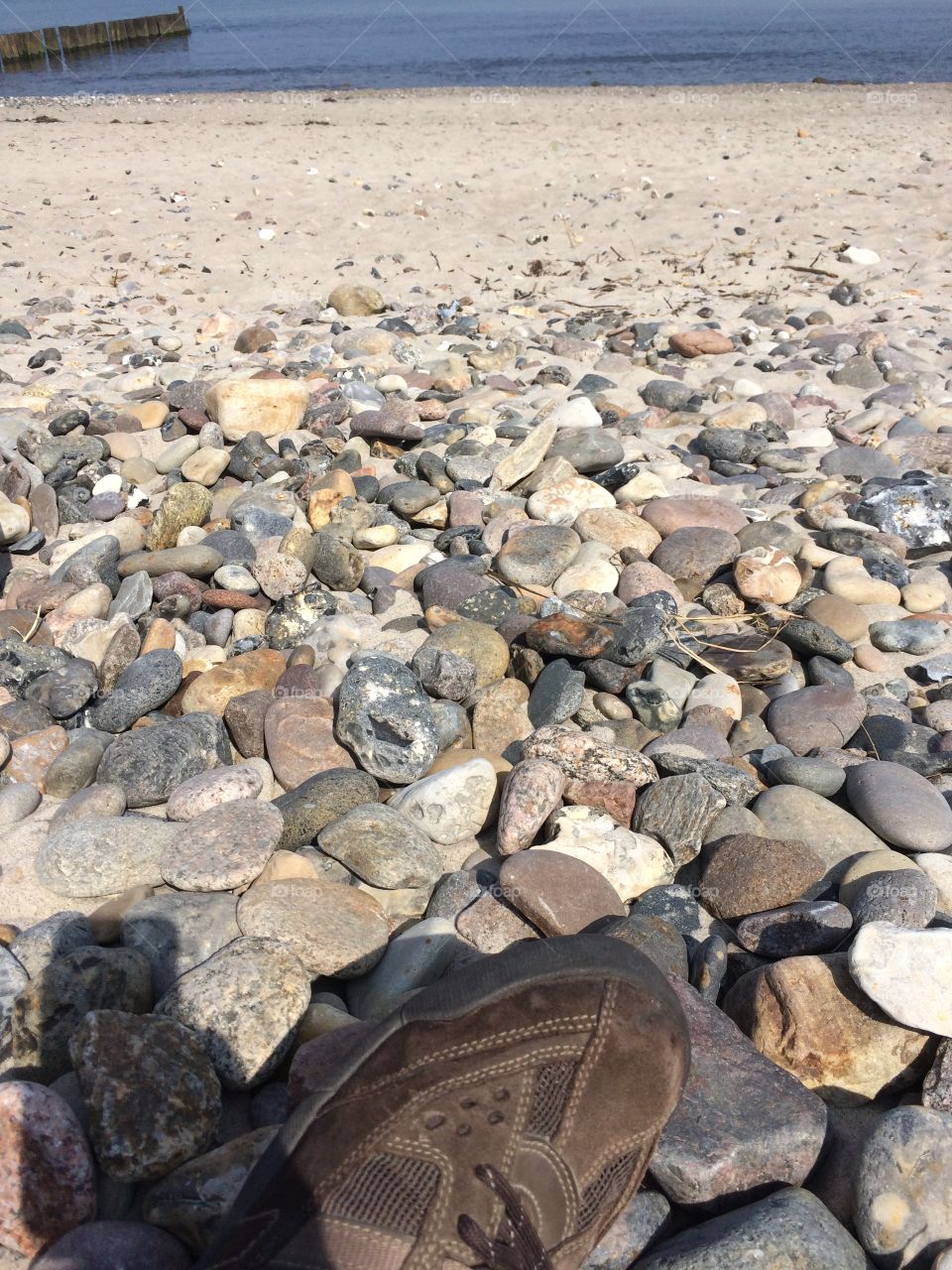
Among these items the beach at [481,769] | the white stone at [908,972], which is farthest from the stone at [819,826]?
the white stone at [908,972]

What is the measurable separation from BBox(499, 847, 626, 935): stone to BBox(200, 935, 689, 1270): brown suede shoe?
0.51 meters

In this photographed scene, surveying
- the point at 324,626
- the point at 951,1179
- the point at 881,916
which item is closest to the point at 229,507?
the point at 324,626

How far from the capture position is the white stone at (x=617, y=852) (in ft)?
7.38

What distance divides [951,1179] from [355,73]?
82.8 feet

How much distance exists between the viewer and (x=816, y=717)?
9.01 feet

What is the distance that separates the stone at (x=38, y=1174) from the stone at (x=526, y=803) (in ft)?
3.62

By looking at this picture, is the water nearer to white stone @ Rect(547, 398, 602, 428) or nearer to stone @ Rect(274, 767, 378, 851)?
white stone @ Rect(547, 398, 602, 428)

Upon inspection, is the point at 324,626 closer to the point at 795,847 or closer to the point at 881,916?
the point at 795,847

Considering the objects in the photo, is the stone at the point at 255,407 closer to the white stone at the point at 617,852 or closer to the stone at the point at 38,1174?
the white stone at the point at 617,852

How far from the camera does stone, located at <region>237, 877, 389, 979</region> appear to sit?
78.7 inches

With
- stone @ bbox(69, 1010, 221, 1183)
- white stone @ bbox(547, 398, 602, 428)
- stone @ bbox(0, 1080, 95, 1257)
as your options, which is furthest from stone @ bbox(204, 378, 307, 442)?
stone @ bbox(0, 1080, 95, 1257)

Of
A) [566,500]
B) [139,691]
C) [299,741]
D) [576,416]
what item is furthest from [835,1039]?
[576,416]

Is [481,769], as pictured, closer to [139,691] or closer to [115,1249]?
[139,691]

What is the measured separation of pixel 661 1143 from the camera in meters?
1.58
